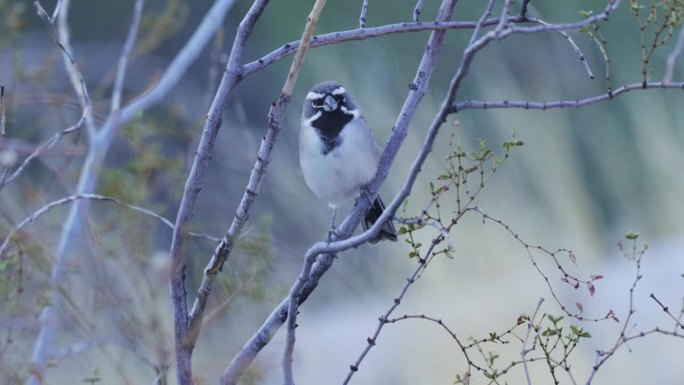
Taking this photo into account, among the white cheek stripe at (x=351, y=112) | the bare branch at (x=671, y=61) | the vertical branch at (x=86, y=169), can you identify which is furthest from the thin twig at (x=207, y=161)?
the white cheek stripe at (x=351, y=112)

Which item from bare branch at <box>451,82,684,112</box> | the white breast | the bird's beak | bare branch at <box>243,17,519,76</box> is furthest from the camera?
the bird's beak

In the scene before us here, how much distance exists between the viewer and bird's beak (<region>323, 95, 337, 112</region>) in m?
3.56

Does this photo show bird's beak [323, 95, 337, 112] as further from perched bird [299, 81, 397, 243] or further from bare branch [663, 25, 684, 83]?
bare branch [663, 25, 684, 83]

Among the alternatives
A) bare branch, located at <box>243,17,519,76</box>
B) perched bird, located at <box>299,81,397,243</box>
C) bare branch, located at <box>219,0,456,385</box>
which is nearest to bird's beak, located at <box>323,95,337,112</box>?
perched bird, located at <box>299,81,397,243</box>

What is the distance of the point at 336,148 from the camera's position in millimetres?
3492

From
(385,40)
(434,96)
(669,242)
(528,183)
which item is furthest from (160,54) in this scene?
(669,242)

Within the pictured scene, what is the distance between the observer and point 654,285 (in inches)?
273

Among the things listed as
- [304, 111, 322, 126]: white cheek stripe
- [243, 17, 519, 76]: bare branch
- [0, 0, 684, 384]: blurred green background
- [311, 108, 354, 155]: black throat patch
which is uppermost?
[0, 0, 684, 384]: blurred green background

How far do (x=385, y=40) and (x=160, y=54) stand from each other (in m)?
2.67

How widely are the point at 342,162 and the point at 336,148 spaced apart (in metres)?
0.07

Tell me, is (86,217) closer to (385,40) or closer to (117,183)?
(117,183)

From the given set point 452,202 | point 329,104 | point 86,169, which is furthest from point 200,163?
point 452,202

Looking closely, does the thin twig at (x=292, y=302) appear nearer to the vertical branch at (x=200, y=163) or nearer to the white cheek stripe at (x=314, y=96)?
the vertical branch at (x=200, y=163)

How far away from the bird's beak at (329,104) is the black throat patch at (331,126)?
34mm
